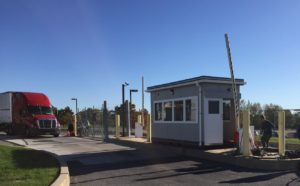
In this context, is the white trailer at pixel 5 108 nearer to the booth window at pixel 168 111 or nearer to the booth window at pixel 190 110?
the booth window at pixel 168 111

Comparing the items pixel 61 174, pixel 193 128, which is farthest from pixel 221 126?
pixel 61 174

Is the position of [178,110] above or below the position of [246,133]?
above

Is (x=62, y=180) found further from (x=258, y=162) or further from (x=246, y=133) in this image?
(x=246, y=133)

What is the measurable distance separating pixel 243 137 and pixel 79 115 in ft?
68.7

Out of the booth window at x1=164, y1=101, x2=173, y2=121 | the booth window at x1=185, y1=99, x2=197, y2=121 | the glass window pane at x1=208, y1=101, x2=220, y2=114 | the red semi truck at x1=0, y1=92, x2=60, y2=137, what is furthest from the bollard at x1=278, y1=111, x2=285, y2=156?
the red semi truck at x1=0, y1=92, x2=60, y2=137

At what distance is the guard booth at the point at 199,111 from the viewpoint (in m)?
16.6

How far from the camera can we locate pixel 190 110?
17.4 meters

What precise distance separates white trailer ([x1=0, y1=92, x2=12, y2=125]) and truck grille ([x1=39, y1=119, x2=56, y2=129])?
4599 millimetres

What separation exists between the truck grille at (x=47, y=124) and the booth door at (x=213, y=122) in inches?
648

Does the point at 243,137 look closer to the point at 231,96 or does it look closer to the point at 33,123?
the point at 231,96

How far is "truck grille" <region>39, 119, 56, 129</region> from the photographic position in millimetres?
29312

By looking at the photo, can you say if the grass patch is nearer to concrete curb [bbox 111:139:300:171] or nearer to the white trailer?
concrete curb [bbox 111:139:300:171]

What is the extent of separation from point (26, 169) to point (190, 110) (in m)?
8.34

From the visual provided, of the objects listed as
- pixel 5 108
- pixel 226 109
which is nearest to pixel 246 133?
pixel 226 109
